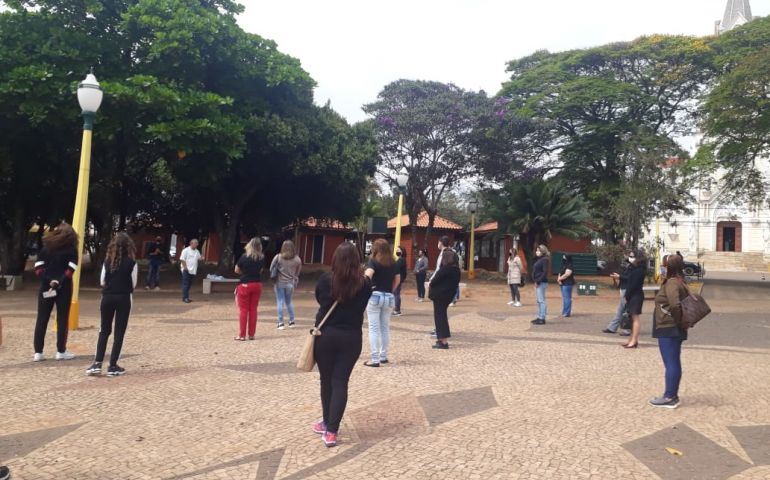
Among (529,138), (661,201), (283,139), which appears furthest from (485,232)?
(283,139)

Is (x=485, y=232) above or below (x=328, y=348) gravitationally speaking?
above

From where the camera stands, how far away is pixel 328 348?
4.19 meters

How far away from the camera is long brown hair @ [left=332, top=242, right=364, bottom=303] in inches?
167

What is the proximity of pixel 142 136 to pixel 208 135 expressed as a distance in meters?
2.52

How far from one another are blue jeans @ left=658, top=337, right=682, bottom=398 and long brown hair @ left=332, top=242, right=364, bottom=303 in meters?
3.19

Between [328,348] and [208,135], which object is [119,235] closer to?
[328,348]

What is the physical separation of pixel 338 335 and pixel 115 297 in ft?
10.7

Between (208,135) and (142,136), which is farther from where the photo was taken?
(142,136)

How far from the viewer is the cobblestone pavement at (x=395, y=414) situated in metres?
3.88

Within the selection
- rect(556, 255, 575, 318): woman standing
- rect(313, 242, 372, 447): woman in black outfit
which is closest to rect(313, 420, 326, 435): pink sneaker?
rect(313, 242, 372, 447): woman in black outfit

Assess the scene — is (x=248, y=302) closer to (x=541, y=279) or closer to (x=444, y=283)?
(x=444, y=283)

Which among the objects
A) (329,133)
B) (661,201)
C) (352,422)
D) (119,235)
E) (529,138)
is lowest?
(352,422)

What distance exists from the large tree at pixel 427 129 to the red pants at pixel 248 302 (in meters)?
18.2

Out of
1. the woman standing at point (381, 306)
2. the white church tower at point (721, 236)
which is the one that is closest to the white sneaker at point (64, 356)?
the woman standing at point (381, 306)
